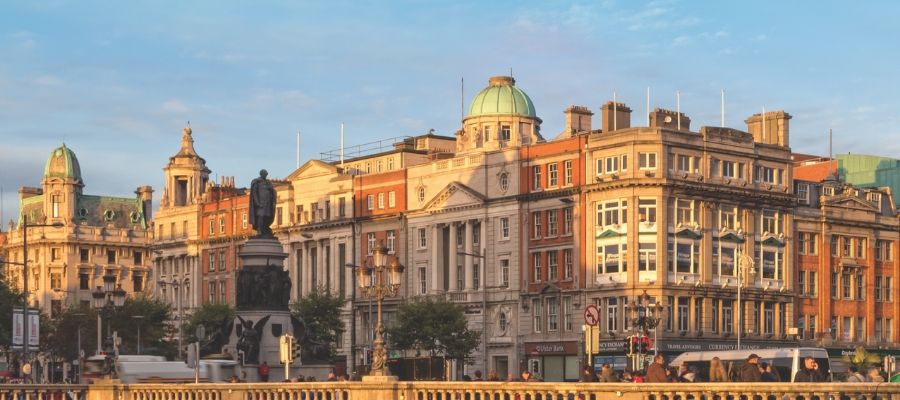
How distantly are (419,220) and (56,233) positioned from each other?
75414mm

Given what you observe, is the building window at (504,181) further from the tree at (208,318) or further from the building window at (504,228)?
the tree at (208,318)

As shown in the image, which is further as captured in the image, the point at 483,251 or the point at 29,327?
the point at 483,251

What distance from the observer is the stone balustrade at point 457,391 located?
29.8 meters

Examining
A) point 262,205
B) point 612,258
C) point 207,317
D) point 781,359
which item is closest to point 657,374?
point 262,205

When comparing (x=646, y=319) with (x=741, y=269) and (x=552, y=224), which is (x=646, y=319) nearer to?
(x=552, y=224)

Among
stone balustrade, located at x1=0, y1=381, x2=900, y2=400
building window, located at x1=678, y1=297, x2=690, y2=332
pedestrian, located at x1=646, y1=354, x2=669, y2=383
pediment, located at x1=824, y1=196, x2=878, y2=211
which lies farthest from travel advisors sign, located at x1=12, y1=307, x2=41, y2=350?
pediment, located at x1=824, y1=196, x2=878, y2=211

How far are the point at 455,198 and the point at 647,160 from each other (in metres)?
16.1

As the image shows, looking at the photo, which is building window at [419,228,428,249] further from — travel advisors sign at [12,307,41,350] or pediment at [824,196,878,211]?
travel advisors sign at [12,307,41,350]

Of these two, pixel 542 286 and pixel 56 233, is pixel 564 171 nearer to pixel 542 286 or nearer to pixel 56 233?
pixel 542 286

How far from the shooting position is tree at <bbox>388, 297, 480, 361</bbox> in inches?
4107

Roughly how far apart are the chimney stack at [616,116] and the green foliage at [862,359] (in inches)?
783

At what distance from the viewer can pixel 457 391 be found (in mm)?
37781

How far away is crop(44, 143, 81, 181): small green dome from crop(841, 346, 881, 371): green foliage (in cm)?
10245

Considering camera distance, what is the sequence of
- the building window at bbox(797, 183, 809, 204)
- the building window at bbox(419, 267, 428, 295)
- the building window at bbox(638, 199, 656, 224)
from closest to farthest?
the building window at bbox(638, 199, 656, 224), the building window at bbox(797, 183, 809, 204), the building window at bbox(419, 267, 428, 295)
